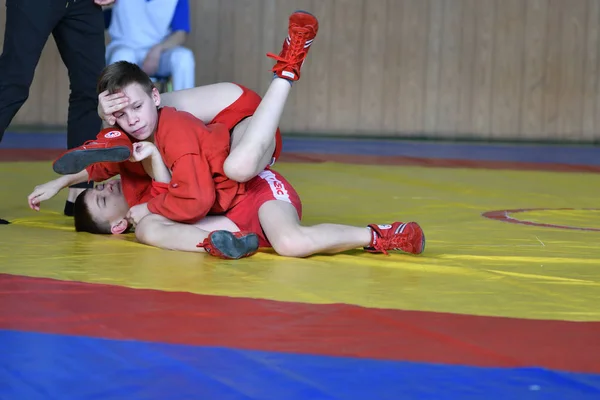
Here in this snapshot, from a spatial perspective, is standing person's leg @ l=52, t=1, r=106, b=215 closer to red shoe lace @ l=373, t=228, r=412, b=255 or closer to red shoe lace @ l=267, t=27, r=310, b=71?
red shoe lace @ l=267, t=27, r=310, b=71

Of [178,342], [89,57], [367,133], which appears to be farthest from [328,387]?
[367,133]

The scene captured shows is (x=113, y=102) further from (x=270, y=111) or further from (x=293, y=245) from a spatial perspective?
(x=293, y=245)

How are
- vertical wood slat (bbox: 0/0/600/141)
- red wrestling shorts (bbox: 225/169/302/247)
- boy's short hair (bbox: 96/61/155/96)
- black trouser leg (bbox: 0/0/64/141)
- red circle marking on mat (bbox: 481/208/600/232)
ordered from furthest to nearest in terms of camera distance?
vertical wood slat (bbox: 0/0/600/141) → red circle marking on mat (bbox: 481/208/600/232) → black trouser leg (bbox: 0/0/64/141) → red wrestling shorts (bbox: 225/169/302/247) → boy's short hair (bbox: 96/61/155/96)

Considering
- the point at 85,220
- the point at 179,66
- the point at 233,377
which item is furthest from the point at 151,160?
the point at 179,66

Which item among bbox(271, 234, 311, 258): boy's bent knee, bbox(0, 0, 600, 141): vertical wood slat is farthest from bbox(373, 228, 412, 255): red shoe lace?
bbox(0, 0, 600, 141): vertical wood slat

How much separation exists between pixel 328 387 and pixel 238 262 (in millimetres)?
1013

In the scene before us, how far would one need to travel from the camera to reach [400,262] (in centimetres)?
248

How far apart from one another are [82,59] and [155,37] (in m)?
1.98

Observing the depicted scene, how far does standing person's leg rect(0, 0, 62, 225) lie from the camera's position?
120 inches

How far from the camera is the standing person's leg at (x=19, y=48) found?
304cm

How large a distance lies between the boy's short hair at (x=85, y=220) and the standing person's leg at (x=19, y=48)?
328 mm

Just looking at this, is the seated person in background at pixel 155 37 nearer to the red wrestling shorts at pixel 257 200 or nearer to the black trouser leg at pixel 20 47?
the black trouser leg at pixel 20 47

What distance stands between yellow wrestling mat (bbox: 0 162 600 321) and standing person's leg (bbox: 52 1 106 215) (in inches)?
12.5

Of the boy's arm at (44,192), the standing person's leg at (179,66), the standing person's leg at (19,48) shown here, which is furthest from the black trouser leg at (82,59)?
the standing person's leg at (179,66)
